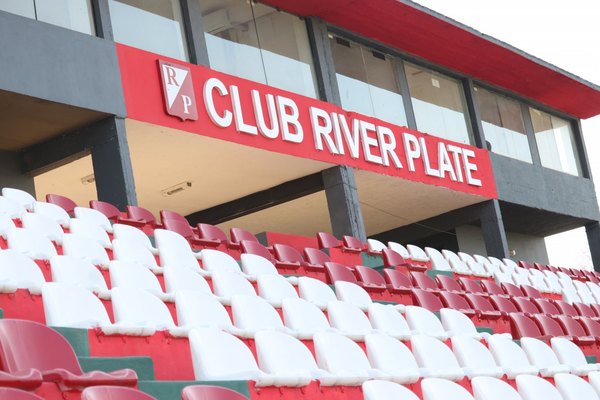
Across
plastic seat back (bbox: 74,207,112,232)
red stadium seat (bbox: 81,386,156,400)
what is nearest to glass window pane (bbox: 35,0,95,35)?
plastic seat back (bbox: 74,207,112,232)

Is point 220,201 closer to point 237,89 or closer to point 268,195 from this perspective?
point 268,195

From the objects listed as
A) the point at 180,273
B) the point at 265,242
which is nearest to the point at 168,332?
the point at 180,273

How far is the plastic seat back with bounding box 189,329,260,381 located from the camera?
5.02 m

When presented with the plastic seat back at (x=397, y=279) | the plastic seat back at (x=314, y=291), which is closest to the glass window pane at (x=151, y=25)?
the plastic seat back at (x=397, y=279)

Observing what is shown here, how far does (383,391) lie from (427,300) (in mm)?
4727

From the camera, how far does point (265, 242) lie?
12.5 m

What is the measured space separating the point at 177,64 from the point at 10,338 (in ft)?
27.7

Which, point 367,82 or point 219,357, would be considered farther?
point 367,82

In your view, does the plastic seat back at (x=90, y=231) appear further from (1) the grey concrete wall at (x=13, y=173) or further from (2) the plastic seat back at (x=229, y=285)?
(1) the grey concrete wall at (x=13, y=173)

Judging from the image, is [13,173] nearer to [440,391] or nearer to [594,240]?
[440,391]

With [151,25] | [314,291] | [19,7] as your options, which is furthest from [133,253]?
[151,25]

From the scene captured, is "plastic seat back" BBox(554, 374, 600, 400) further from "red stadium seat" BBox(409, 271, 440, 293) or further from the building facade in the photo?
the building facade

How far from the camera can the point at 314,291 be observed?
8133mm

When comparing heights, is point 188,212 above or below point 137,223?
above
